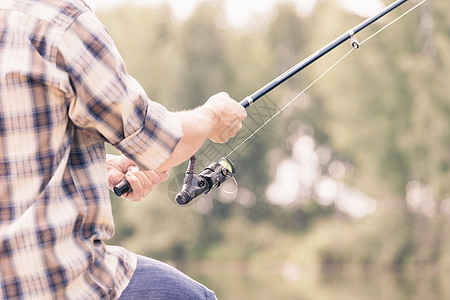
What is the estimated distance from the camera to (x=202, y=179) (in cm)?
178

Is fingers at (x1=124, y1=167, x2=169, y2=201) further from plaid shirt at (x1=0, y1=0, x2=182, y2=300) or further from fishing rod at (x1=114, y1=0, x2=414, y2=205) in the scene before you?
plaid shirt at (x1=0, y1=0, x2=182, y2=300)

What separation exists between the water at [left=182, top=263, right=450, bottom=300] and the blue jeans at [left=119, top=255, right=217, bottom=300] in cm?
900

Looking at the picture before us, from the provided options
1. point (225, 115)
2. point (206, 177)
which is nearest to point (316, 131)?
point (206, 177)

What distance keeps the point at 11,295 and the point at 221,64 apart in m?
17.3

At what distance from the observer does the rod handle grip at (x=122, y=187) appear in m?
1.70

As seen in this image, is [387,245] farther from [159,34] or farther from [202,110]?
[202,110]

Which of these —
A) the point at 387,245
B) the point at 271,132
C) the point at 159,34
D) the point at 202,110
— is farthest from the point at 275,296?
the point at 159,34

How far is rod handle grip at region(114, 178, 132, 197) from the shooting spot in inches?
66.8

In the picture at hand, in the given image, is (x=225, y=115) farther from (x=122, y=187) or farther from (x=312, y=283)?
(x=312, y=283)

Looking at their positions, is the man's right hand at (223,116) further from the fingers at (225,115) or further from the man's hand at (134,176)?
the man's hand at (134,176)

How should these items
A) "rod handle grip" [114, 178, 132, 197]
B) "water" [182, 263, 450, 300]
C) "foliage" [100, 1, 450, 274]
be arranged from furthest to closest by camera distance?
"foliage" [100, 1, 450, 274] → "water" [182, 263, 450, 300] → "rod handle grip" [114, 178, 132, 197]

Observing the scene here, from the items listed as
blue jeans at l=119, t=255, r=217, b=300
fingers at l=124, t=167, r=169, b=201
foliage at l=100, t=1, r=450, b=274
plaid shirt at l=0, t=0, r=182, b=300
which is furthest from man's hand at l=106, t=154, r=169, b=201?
foliage at l=100, t=1, r=450, b=274

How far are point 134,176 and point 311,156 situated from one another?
18.0 m

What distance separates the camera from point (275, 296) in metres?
10.6
